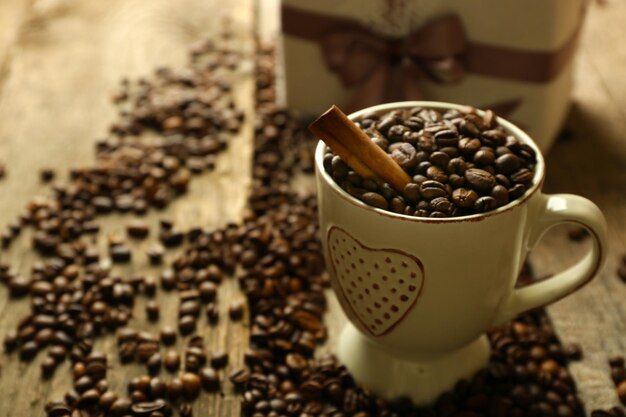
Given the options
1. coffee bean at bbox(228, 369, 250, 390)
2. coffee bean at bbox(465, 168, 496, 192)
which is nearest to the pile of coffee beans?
coffee bean at bbox(465, 168, 496, 192)

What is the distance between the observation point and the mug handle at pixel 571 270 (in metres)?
0.95

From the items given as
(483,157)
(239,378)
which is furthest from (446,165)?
(239,378)

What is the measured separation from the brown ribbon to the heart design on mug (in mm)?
552

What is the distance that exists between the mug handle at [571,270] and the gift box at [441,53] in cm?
46

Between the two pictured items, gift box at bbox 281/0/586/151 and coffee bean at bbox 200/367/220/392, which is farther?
gift box at bbox 281/0/586/151

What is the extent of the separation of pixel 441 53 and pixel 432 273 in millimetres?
599

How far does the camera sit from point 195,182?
1462 mm

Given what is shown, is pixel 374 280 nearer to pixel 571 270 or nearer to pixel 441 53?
pixel 571 270

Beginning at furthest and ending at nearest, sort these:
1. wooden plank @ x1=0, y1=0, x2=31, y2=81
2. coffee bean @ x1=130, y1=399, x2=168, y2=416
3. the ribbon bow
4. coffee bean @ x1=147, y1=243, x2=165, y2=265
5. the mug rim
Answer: wooden plank @ x1=0, y1=0, x2=31, y2=81
the ribbon bow
coffee bean @ x1=147, y1=243, x2=165, y2=265
coffee bean @ x1=130, y1=399, x2=168, y2=416
the mug rim

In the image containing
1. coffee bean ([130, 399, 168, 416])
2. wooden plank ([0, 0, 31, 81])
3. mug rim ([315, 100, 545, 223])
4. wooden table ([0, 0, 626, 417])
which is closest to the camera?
mug rim ([315, 100, 545, 223])

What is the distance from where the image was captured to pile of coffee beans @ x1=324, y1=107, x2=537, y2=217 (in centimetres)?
90

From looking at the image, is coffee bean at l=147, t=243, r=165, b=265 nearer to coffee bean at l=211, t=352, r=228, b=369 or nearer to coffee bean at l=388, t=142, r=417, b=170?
coffee bean at l=211, t=352, r=228, b=369

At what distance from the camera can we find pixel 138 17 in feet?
6.37

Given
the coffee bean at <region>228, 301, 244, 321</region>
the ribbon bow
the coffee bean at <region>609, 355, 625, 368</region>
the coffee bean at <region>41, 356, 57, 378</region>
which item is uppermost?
Answer: the ribbon bow
